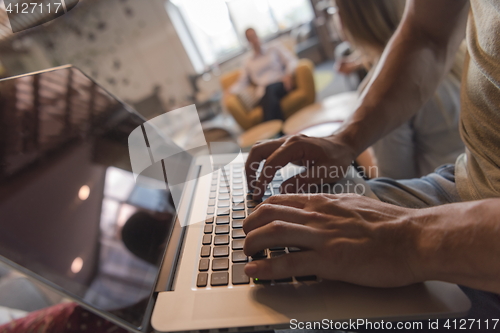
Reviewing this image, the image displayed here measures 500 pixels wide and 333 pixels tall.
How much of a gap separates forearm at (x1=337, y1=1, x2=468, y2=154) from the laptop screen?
464 mm

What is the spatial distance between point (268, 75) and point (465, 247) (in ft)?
11.1

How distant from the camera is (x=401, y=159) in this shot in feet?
2.85

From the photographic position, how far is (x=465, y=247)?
0.30 meters

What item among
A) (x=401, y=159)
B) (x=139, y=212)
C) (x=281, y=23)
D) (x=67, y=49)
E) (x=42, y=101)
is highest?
(x=67, y=49)

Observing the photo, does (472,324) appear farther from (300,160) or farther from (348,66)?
(348,66)

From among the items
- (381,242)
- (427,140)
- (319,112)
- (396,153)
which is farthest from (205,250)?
(319,112)

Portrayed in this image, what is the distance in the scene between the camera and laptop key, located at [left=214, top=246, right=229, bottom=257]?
0.44 meters

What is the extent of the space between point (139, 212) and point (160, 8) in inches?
227

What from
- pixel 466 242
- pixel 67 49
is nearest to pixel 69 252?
pixel 466 242

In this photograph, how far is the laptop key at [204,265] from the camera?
41 cm

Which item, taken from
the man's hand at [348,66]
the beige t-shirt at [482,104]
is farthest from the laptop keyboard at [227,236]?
the man's hand at [348,66]

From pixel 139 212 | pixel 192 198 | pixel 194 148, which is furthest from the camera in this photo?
pixel 194 148

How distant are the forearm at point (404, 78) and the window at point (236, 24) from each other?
16.8 ft

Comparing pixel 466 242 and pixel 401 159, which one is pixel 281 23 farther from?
pixel 466 242
